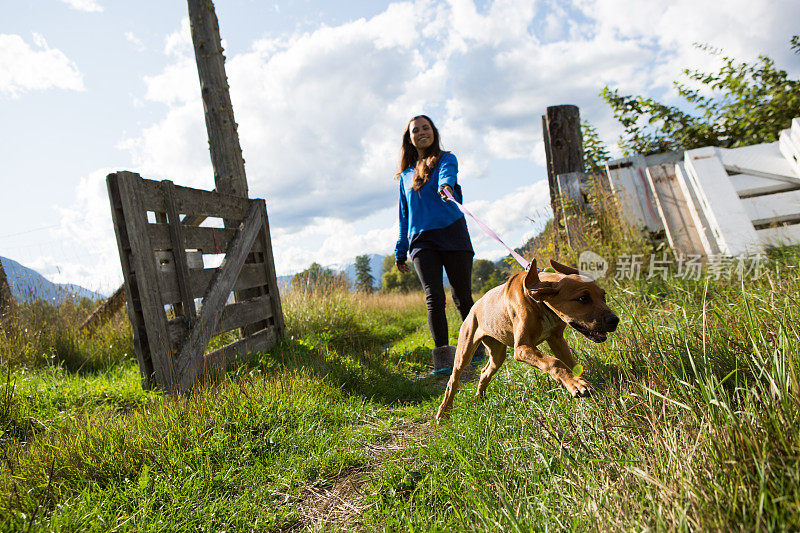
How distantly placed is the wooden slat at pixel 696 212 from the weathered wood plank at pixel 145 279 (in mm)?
5913

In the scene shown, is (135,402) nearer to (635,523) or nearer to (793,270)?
(635,523)

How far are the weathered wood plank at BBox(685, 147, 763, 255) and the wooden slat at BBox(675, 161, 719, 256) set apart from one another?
0.06 metres

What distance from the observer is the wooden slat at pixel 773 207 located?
5.25 meters

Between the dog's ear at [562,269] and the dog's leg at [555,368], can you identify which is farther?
the dog's ear at [562,269]

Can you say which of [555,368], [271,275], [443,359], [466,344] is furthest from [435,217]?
[271,275]

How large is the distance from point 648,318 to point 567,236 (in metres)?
4.05

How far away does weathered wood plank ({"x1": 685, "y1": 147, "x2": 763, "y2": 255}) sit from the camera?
509 cm

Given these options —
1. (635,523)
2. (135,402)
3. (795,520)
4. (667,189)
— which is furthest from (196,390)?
(667,189)

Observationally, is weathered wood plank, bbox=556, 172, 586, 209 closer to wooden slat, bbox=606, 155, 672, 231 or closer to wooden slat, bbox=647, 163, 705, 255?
wooden slat, bbox=606, 155, 672, 231

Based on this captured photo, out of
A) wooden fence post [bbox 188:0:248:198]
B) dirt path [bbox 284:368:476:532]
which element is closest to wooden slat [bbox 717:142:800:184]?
dirt path [bbox 284:368:476:532]

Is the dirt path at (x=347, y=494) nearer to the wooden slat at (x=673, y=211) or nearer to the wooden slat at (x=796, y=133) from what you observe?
the wooden slat at (x=673, y=211)

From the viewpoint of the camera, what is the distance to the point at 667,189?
611 centimetres

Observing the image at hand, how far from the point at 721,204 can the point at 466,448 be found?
506 centimetres

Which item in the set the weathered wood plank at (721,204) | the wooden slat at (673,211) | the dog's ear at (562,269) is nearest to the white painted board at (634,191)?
the wooden slat at (673,211)
